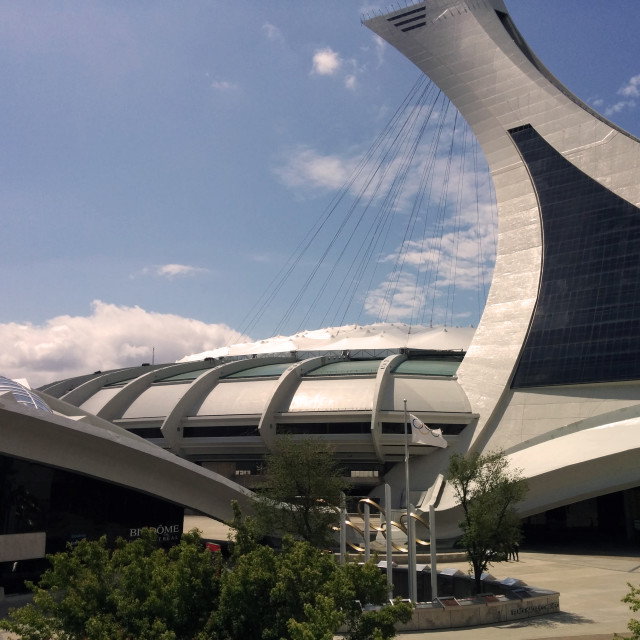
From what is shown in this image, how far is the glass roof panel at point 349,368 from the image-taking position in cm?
5066

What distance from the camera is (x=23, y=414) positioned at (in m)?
24.2

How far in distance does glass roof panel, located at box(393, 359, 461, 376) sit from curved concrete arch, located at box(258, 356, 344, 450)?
7.05 m

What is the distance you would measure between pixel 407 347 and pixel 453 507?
72.1 ft

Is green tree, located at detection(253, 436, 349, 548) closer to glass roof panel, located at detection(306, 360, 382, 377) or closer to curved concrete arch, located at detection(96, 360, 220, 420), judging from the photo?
glass roof panel, located at detection(306, 360, 382, 377)

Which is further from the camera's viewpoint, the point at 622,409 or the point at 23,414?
the point at 622,409

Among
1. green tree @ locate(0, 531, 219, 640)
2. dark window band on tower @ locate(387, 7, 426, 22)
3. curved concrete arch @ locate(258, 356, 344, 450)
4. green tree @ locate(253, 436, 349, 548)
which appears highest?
dark window band on tower @ locate(387, 7, 426, 22)

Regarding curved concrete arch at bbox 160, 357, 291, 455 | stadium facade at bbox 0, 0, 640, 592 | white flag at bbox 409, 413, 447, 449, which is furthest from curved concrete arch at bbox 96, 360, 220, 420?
white flag at bbox 409, 413, 447, 449

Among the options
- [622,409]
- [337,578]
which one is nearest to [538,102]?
[622,409]

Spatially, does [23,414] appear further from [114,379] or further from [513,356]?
[114,379]

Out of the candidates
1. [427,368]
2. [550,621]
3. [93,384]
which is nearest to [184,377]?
[93,384]

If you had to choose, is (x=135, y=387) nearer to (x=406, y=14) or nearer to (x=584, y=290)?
(x=584, y=290)

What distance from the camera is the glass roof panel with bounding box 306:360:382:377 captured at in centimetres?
5066

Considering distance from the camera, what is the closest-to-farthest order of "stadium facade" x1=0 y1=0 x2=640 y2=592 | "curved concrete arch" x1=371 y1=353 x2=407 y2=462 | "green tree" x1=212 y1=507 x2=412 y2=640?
"green tree" x1=212 y1=507 x2=412 y2=640
"stadium facade" x1=0 y1=0 x2=640 y2=592
"curved concrete arch" x1=371 y1=353 x2=407 y2=462

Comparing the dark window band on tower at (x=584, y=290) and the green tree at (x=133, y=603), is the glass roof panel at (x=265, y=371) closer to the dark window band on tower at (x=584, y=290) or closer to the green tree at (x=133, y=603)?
the dark window band on tower at (x=584, y=290)
